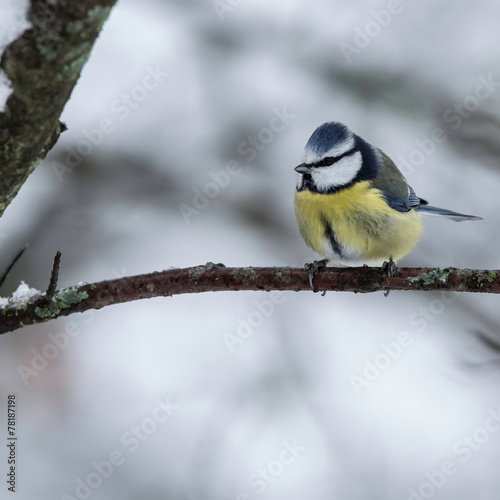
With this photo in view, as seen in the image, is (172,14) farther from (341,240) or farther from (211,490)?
(211,490)

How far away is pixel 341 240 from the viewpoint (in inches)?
96.2

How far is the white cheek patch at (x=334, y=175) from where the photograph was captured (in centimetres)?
251

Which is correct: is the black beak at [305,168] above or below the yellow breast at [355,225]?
above

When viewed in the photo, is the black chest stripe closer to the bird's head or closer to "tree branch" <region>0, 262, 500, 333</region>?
the bird's head

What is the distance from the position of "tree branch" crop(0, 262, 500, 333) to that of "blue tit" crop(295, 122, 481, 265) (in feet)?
2.23

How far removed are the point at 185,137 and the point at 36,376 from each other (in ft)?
6.12

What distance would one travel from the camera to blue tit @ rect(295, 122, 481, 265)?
244 cm

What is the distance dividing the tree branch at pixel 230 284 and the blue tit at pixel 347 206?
2.23 ft

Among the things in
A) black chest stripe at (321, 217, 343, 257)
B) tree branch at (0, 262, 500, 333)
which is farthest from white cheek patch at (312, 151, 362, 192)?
tree branch at (0, 262, 500, 333)

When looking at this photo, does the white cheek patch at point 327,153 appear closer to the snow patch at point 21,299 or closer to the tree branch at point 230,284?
the tree branch at point 230,284

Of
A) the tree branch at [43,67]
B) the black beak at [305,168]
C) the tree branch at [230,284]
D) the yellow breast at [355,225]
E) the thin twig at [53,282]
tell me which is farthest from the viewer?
the black beak at [305,168]

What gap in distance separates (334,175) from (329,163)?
0.19 ft

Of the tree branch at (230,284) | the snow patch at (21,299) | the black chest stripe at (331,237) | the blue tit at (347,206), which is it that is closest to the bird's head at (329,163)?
the blue tit at (347,206)

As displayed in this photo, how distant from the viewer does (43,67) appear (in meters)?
0.96
